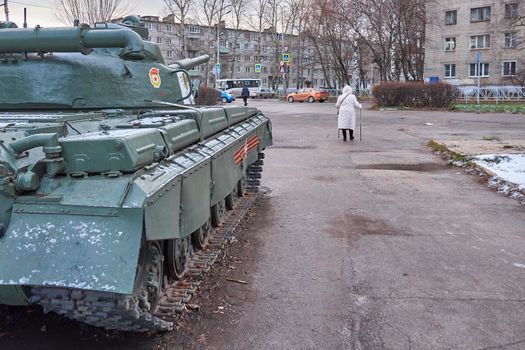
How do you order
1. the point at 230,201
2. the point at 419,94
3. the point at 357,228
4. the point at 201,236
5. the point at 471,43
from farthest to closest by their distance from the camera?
the point at 471,43
the point at 419,94
the point at 230,201
the point at 357,228
the point at 201,236

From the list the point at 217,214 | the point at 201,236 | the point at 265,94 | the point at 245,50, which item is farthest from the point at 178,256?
the point at 245,50

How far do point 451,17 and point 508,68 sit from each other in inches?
262

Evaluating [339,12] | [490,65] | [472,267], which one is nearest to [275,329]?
[472,267]

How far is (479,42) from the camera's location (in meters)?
47.5

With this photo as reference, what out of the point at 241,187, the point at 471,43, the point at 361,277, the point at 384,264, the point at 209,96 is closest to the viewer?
the point at 361,277

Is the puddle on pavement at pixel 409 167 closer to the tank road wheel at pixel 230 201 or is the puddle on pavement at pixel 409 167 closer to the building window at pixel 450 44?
the tank road wheel at pixel 230 201

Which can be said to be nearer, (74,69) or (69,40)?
(69,40)

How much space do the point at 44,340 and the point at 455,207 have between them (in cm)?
575

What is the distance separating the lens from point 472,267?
530 cm

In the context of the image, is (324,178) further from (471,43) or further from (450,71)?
(450,71)

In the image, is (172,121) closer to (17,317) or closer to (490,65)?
(17,317)

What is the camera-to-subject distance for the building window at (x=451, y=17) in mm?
48625

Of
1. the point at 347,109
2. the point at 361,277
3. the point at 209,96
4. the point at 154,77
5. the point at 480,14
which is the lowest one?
the point at 361,277

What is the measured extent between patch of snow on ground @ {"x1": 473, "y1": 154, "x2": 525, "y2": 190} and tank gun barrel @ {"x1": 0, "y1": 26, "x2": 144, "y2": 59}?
626 centimetres
